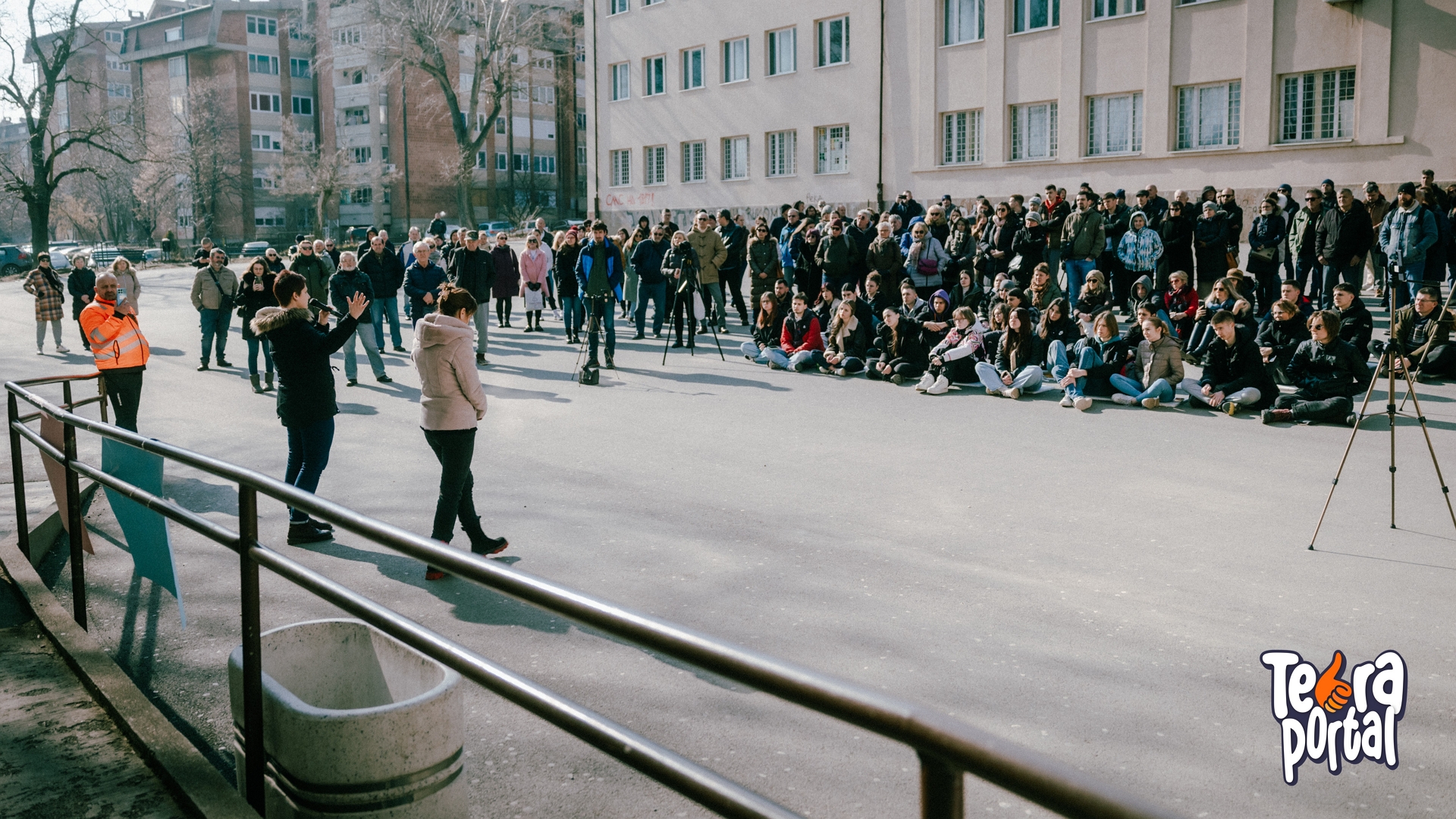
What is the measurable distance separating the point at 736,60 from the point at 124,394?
30359 millimetres

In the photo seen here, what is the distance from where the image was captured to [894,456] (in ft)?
34.9

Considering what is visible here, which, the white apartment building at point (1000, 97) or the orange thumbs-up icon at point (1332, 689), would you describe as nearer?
the orange thumbs-up icon at point (1332, 689)

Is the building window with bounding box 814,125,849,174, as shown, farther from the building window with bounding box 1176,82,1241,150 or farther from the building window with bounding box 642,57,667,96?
the building window with bounding box 1176,82,1241,150

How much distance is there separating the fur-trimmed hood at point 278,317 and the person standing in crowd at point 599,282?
7.64m

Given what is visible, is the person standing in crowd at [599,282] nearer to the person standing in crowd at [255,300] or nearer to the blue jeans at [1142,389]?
the person standing in crowd at [255,300]

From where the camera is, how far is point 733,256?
21.5 meters

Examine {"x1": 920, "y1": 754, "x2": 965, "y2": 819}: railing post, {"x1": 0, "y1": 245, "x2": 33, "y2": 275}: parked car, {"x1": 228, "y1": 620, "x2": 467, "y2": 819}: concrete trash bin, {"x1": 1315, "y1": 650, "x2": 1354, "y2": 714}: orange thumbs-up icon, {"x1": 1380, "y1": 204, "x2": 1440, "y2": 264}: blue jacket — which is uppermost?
{"x1": 0, "y1": 245, "x2": 33, "y2": 275}: parked car

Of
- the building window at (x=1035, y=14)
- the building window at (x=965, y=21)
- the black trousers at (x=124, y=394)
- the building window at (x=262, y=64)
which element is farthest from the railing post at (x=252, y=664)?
the building window at (x=262, y=64)

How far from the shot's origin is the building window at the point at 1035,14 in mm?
29547

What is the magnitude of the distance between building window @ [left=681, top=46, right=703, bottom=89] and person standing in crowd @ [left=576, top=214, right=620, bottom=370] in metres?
23.4

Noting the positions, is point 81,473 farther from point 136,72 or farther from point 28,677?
point 136,72

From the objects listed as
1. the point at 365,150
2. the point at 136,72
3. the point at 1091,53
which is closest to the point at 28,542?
the point at 1091,53

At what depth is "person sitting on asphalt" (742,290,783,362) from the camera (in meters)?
17.6

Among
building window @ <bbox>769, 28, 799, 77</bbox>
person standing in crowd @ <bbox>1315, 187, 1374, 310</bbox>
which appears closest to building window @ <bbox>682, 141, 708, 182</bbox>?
building window @ <bbox>769, 28, 799, 77</bbox>
